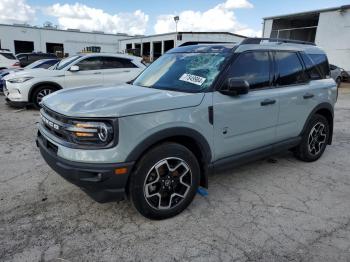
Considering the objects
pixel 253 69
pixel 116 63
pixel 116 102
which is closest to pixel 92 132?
pixel 116 102

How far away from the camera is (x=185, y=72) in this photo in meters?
3.71

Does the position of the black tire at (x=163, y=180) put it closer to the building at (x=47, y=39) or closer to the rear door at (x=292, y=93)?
the rear door at (x=292, y=93)

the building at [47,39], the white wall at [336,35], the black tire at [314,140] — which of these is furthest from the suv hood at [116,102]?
the building at [47,39]

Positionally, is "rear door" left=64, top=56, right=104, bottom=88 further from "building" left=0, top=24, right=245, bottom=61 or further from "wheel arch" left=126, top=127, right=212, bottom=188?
"building" left=0, top=24, right=245, bottom=61

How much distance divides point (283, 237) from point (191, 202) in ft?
3.39

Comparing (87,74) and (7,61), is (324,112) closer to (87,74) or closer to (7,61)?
(87,74)

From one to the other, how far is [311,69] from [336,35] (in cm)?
1961

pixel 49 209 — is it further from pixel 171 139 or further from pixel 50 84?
pixel 50 84

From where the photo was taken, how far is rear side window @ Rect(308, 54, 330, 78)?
4.79m

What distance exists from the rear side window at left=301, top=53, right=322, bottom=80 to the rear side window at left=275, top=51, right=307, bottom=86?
0.15 metres

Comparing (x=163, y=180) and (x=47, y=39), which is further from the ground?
(x=47, y=39)

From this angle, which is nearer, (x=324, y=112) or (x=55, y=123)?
(x=55, y=123)

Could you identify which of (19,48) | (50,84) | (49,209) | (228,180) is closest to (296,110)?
(228,180)

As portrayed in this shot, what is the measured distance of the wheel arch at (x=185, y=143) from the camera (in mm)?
2806
